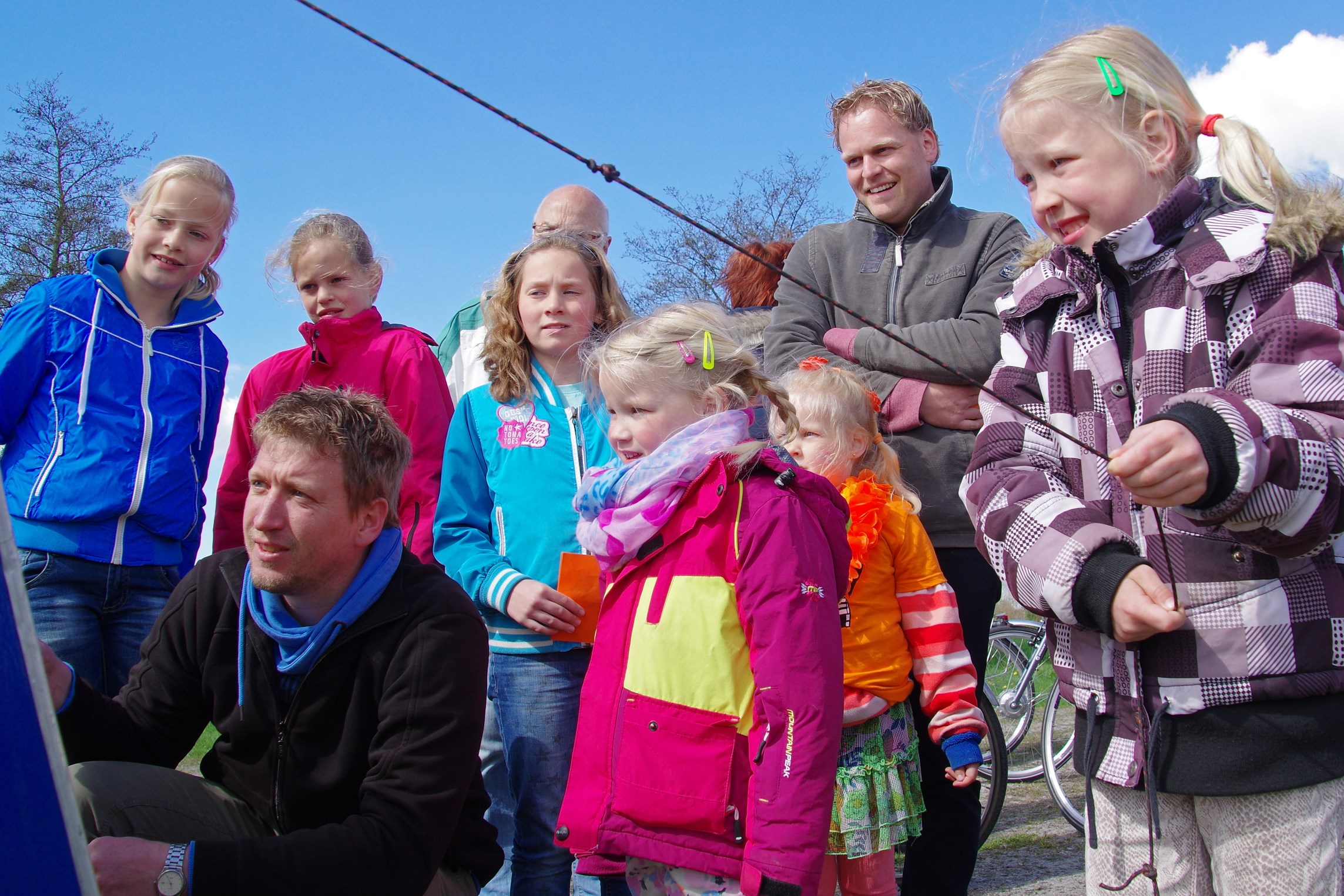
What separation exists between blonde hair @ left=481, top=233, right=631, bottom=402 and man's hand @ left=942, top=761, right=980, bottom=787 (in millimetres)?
1544

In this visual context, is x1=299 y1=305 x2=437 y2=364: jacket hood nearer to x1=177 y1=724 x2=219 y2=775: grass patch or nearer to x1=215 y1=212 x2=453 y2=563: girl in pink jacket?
x1=215 y1=212 x2=453 y2=563: girl in pink jacket

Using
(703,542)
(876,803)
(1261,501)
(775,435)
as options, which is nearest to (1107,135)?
(1261,501)

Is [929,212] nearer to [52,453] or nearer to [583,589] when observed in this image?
[583,589]

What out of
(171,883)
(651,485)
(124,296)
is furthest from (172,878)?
(124,296)

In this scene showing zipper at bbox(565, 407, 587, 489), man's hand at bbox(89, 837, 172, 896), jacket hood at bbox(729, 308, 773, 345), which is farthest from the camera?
jacket hood at bbox(729, 308, 773, 345)

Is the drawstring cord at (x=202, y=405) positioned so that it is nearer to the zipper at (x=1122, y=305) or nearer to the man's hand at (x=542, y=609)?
the man's hand at (x=542, y=609)

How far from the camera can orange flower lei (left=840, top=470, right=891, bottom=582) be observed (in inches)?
107

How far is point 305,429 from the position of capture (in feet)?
7.37

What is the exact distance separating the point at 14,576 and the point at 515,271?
7.13 ft

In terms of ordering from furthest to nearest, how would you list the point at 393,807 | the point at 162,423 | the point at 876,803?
the point at 162,423, the point at 876,803, the point at 393,807

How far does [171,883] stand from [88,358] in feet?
6.50

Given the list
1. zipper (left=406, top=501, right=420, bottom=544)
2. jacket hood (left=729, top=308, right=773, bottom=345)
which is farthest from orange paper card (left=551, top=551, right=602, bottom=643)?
jacket hood (left=729, top=308, right=773, bottom=345)

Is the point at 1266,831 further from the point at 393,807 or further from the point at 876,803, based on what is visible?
the point at 393,807

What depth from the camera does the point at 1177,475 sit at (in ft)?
4.82
